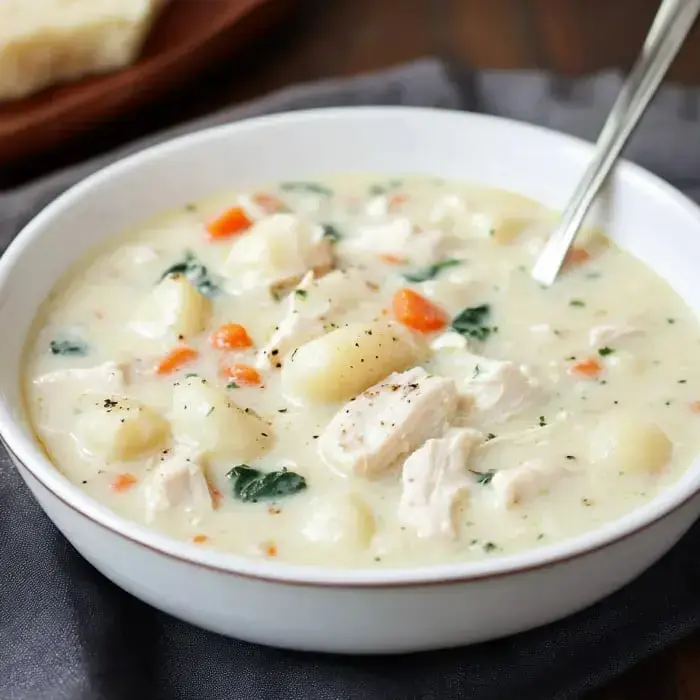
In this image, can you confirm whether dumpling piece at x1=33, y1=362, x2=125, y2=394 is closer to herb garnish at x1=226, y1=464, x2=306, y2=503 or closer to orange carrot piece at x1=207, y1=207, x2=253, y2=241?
herb garnish at x1=226, y1=464, x2=306, y2=503

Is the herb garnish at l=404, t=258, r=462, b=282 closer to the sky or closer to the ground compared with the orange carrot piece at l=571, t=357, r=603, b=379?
closer to the ground

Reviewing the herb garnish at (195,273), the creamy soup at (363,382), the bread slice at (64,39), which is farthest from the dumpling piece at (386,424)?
the bread slice at (64,39)

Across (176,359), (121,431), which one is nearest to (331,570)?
(121,431)

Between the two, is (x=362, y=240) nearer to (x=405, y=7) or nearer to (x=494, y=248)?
(x=494, y=248)

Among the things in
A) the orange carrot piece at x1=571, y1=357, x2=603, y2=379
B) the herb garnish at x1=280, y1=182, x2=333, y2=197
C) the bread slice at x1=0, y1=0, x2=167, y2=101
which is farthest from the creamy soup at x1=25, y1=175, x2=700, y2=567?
the bread slice at x1=0, y1=0, x2=167, y2=101

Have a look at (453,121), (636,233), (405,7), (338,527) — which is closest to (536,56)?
(405,7)

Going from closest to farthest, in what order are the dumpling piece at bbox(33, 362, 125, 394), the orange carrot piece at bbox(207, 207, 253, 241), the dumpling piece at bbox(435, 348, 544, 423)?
the dumpling piece at bbox(435, 348, 544, 423), the dumpling piece at bbox(33, 362, 125, 394), the orange carrot piece at bbox(207, 207, 253, 241)

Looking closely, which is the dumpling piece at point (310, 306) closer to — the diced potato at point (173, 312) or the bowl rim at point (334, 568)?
the diced potato at point (173, 312)
